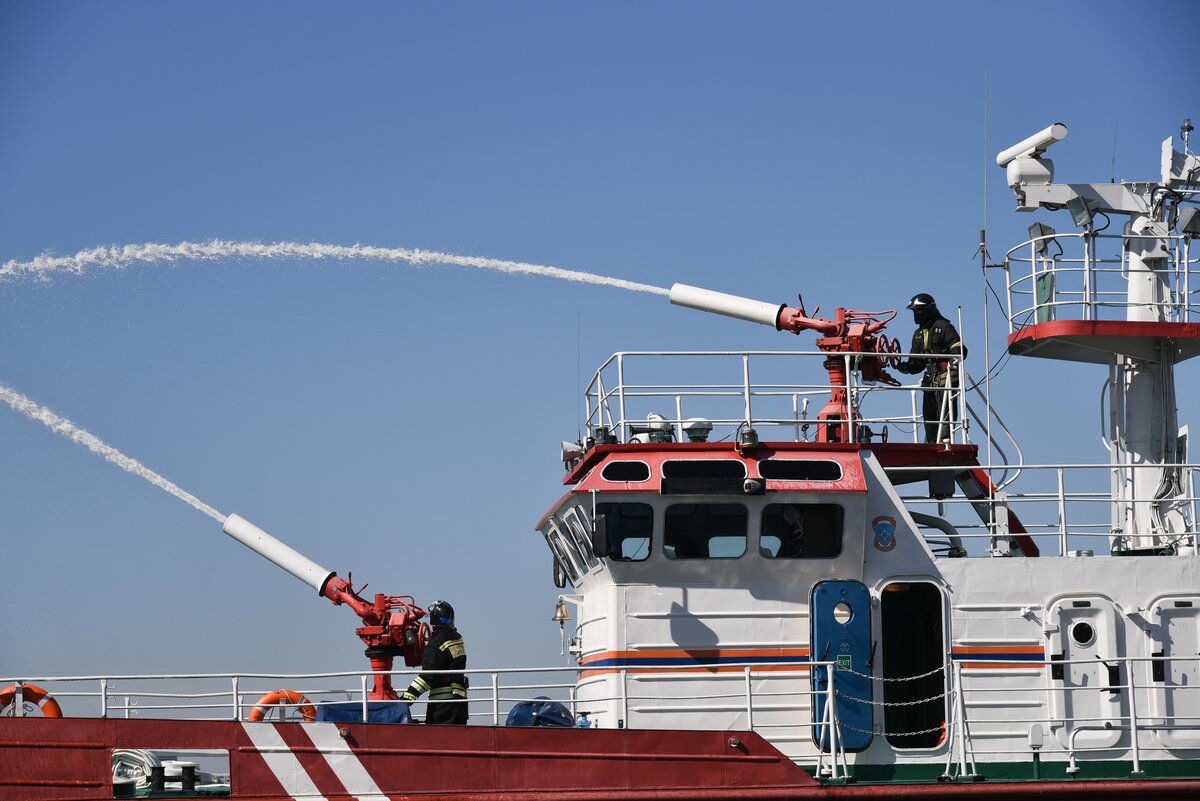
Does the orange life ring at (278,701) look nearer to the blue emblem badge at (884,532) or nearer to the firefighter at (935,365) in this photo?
the blue emblem badge at (884,532)

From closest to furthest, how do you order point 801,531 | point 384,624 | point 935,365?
point 801,531, point 935,365, point 384,624

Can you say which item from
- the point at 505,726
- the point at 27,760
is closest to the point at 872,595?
the point at 505,726

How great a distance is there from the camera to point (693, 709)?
1548 cm

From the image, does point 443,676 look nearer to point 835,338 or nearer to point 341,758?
point 341,758

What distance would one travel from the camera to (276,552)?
70.6ft

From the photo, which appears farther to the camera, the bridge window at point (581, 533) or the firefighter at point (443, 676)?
the bridge window at point (581, 533)

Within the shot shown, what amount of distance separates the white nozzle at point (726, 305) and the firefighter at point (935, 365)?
1.54 meters

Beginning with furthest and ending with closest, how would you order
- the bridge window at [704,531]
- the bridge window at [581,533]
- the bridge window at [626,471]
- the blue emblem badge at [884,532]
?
the bridge window at [581,533]
the blue emblem badge at [884,532]
the bridge window at [704,531]
the bridge window at [626,471]

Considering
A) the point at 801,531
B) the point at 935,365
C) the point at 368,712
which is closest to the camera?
the point at 368,712

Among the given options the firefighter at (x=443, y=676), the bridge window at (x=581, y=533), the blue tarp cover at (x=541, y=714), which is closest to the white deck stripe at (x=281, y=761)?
the firefighter at (x=443, y=676)

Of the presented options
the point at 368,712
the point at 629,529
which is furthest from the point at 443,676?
the point at 629,529

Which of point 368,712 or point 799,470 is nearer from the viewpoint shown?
point 368,712

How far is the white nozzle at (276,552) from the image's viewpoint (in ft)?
68.4

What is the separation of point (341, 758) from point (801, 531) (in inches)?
195
